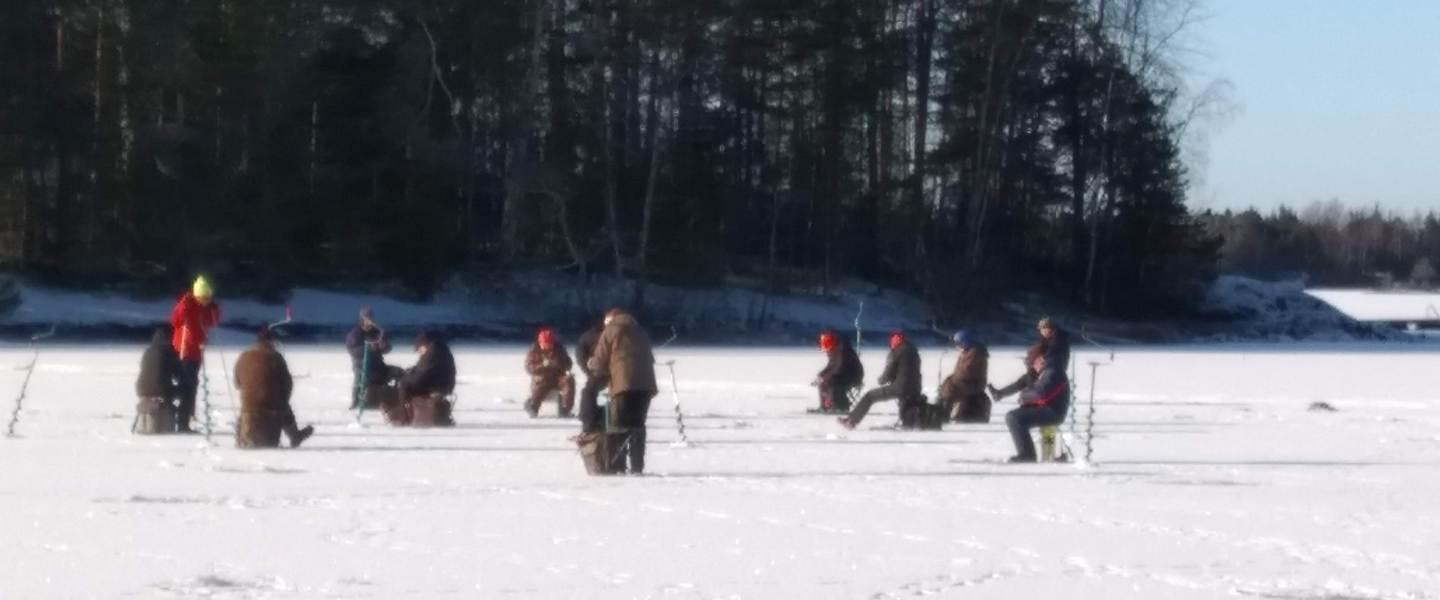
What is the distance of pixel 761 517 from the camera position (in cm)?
1188

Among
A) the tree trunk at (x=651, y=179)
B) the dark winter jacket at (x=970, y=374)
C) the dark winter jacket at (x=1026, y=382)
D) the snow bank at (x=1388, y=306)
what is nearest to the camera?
the dark winter jacket at (x=1026, y=382)

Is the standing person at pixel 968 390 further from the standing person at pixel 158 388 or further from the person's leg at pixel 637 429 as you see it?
the standing person at pixel 158 388

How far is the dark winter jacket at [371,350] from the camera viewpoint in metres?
20.0

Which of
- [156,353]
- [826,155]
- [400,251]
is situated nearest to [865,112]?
[826,155]

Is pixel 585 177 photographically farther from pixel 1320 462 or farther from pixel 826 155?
pixel 1320 462

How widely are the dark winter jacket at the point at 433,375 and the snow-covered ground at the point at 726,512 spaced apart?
0.54 m

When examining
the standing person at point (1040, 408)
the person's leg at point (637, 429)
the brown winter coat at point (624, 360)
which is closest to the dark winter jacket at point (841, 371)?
the standing person at point (1040, 408)

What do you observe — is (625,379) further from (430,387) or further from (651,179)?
(651,179)

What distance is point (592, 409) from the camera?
46.6 ft

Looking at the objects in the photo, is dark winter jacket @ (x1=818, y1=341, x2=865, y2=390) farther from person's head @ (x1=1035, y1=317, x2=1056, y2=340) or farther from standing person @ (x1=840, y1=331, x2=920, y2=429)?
person's head @ (x1=1035, y1=317, x2=1056, y2=340)

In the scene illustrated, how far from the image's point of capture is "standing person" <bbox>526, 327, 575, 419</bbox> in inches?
802

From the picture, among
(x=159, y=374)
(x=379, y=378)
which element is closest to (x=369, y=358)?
(x=379, y=378)

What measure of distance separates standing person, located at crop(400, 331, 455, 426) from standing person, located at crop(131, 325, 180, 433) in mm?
2266

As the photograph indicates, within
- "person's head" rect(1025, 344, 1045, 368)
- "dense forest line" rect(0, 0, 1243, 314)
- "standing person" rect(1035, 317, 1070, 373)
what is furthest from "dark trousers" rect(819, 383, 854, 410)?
"dense forest line" rect(0, 0, 1243, 314)
